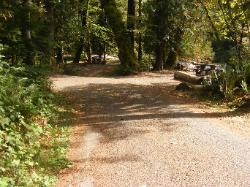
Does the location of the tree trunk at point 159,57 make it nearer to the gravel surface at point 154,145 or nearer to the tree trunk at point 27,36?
the gravel surface at point 154,145

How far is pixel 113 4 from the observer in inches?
932

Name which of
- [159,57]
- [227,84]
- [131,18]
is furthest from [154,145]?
[159,57]

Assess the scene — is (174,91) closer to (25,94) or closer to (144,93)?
(144,93)

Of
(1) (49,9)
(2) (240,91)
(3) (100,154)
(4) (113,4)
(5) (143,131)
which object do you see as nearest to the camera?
(3) (100,154)

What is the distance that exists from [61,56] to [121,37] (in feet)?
37.5

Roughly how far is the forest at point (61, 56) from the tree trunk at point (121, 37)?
0.05 m

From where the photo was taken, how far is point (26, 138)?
8.70 metres

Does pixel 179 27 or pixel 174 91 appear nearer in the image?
pixel 174 91

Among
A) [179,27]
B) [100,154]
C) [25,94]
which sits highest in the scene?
[179,27]

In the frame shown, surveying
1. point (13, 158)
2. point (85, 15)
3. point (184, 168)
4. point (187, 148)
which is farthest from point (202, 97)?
point (85, 15)

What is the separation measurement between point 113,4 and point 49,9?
13.4 feet

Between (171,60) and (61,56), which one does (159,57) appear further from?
(61,56)

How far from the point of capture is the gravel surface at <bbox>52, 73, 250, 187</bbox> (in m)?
7.52

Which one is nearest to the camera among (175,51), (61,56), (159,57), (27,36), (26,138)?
(26,138)
